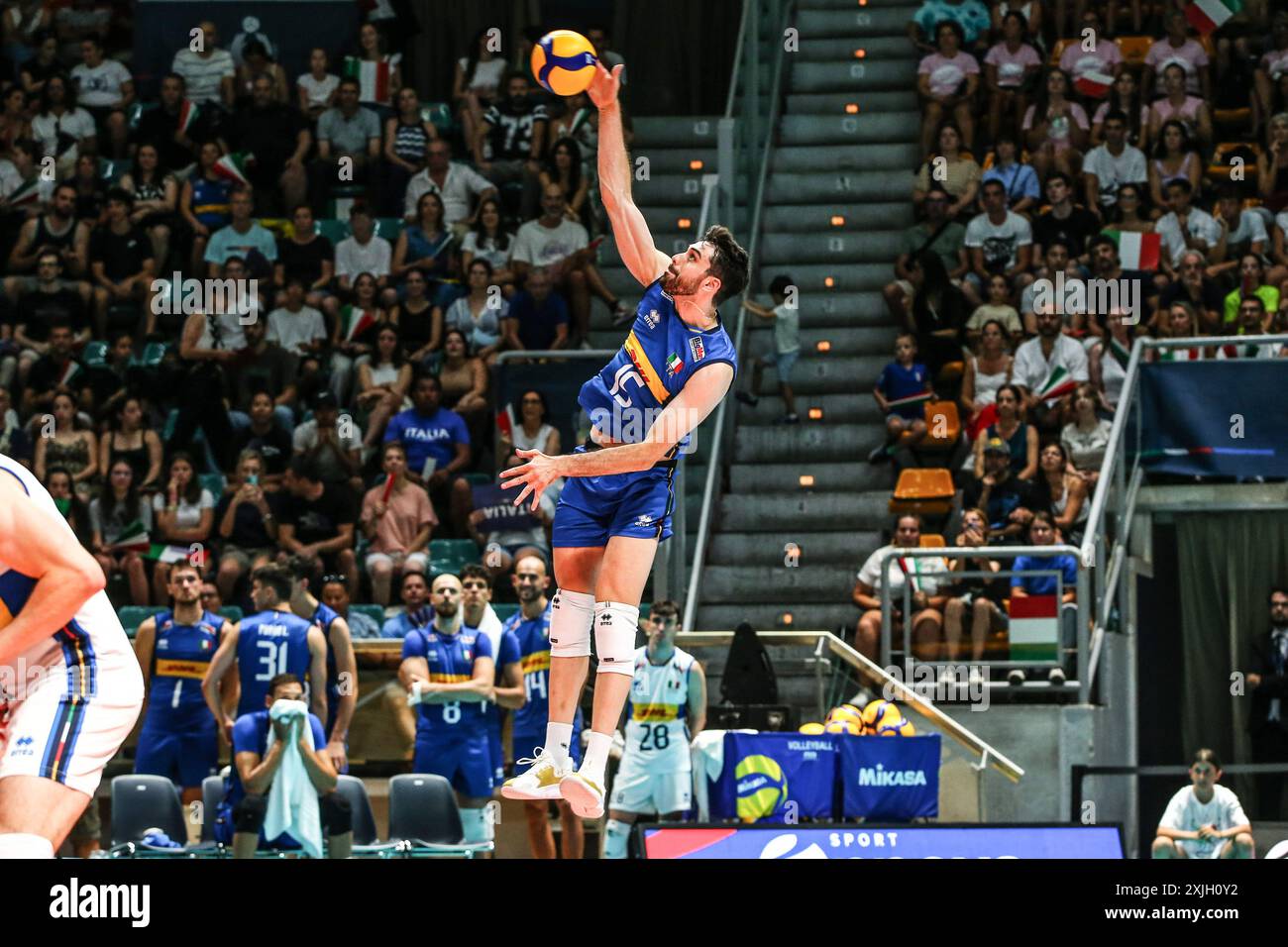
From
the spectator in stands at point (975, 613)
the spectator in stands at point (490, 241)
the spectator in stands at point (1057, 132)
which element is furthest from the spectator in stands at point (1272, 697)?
the spectator in stands at point (490, 241)

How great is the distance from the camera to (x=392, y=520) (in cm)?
1552

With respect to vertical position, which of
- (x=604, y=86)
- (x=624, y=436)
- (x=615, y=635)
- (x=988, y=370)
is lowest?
(x=615, y=635)

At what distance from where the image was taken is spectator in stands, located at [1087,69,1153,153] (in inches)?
710

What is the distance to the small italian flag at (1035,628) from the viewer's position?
1419 centimetres

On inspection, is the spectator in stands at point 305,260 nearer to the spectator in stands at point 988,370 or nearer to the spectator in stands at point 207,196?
the spectator in stands at point 207,196

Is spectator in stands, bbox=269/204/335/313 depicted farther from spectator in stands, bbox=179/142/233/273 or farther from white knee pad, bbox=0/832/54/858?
white knee pad, bbox=0/832/54/858

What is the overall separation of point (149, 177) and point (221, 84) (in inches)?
56.9

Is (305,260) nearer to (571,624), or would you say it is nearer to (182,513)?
(182,513)

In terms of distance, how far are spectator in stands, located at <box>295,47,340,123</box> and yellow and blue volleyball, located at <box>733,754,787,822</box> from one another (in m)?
9.45

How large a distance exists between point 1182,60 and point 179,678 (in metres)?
10.7

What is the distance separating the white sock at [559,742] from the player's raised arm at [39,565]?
7.41 feet

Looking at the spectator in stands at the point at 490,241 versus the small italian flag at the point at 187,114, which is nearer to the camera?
the spectator in stands at the point at 490,241

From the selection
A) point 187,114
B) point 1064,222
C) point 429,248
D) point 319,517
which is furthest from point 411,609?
point 187,114
